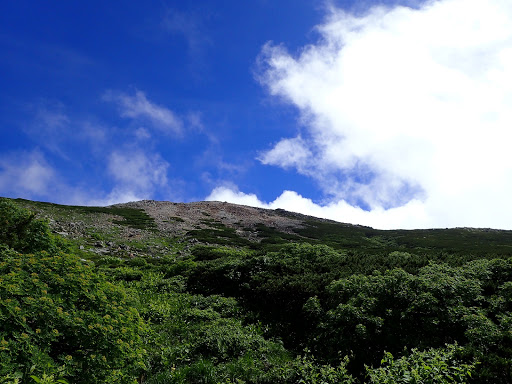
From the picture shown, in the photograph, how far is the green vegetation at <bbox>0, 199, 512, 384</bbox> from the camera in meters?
6.46

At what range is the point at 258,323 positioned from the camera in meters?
12.5

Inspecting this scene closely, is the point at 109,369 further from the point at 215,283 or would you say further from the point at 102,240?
the point at 102,240

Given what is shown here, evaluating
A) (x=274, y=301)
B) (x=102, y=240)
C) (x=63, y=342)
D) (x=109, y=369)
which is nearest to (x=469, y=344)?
(x=274, y=301)

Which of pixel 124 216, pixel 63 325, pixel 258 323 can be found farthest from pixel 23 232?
pixel 124 216

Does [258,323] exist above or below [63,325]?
below

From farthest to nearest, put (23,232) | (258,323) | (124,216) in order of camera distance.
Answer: (124,216)
(23,232)
(258,323)

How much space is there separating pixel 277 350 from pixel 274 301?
315 cm

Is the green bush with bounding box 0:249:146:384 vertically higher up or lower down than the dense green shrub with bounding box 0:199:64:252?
lower down

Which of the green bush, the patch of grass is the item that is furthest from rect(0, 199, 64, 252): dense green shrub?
the patch of grass

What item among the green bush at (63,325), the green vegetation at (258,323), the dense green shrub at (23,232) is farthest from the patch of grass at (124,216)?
the green bush at (63,325)

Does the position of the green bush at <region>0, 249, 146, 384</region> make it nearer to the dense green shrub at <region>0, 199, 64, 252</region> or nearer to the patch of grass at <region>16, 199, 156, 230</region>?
the dense green shrub at <region>0, 199, 64, 252</region>

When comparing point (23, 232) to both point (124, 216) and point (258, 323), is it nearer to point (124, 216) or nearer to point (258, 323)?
point (258, 323)

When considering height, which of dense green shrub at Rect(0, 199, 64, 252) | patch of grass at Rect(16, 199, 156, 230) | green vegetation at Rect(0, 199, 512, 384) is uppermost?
patch of grass at Rect(16, 199, 156, 230)

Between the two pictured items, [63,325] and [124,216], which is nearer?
[63,325]
